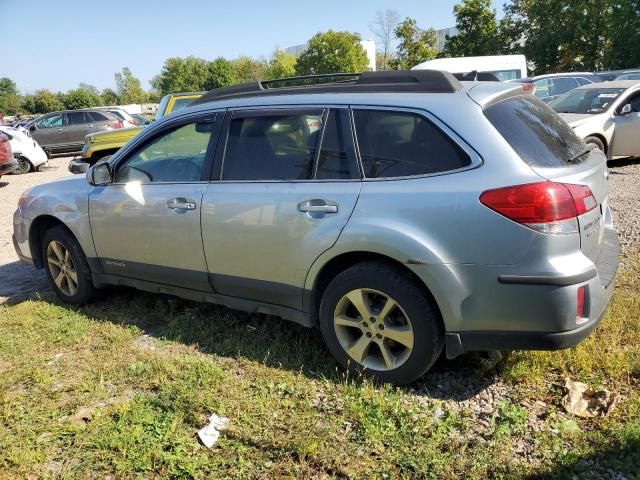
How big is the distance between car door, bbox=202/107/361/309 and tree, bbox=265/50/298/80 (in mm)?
77205

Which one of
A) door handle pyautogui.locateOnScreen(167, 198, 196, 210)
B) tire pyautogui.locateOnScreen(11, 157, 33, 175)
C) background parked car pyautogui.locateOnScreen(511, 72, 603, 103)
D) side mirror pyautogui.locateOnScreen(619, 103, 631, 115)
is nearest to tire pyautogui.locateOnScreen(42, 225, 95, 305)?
door handle pyautogui.locateOnScreen(167, 198, 196, 210)

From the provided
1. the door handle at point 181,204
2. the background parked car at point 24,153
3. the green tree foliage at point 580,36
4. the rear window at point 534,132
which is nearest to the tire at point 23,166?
the background parked car at point 24,153

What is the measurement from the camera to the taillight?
2.48 meters

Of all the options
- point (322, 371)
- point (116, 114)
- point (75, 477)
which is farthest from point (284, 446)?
point (116, 114)

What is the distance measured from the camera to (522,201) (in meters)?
2.50

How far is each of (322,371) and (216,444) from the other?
835 mm

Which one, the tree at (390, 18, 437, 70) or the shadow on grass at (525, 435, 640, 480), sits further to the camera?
the tree at (390, 18, 437, 70)

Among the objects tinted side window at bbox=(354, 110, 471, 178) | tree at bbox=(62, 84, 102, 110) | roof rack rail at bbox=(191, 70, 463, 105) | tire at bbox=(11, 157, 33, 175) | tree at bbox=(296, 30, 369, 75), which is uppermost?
tree at bbox=(296, 30, 369, 75)

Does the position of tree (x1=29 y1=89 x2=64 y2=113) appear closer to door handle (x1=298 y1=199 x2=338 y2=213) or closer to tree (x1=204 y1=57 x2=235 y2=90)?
tree (x1=204 y1=57 x2=235 y2=90)

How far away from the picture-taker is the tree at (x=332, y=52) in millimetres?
65438

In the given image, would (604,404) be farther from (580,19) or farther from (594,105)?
(580,19)

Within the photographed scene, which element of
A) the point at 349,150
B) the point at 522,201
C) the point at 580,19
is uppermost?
the point at 580,19

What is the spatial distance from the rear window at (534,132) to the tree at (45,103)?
8486 cm

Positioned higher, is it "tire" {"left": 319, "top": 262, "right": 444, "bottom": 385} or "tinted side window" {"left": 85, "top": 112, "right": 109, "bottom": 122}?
"tinted side window" {"left": 85, "top": 112, "right": 109, "bottom": 122}
